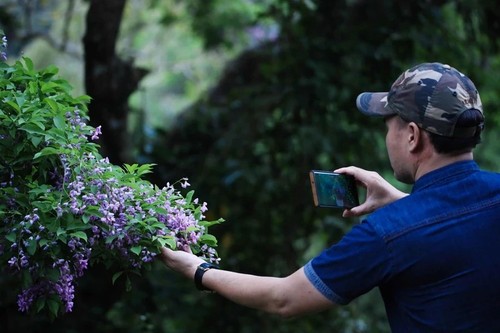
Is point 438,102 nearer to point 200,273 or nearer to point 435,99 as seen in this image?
point 435,99

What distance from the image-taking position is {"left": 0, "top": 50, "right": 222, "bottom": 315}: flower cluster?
2.39 meters

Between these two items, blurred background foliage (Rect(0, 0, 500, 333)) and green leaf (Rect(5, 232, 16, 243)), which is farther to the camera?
blurred background foliage (Rect(0, 0, 500, 333))

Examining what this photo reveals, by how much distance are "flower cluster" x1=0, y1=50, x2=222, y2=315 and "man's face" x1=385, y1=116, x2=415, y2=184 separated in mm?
651

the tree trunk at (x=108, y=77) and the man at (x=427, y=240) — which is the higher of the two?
the man at (x=427, y=240)

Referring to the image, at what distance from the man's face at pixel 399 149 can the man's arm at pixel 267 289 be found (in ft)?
1.22

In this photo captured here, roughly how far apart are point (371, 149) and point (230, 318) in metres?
1.60

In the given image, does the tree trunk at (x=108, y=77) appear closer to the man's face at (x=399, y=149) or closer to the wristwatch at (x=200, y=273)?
the wristwatch at (x=200, y=273)

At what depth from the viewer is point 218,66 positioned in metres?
11.8

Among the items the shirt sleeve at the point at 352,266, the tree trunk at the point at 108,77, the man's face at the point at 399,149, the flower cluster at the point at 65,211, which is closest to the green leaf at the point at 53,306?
the flower cluster at the point at 65,211

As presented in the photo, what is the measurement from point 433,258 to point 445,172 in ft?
0.75

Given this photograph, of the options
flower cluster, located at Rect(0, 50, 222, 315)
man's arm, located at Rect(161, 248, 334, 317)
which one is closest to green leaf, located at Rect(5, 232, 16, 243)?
flower cluster, located at Rect(0, 50, 222, 315)

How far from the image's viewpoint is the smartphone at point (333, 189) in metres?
2.47

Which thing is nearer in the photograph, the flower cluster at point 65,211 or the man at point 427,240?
the man at point 427,240

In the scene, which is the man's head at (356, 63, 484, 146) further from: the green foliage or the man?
the green foliage
